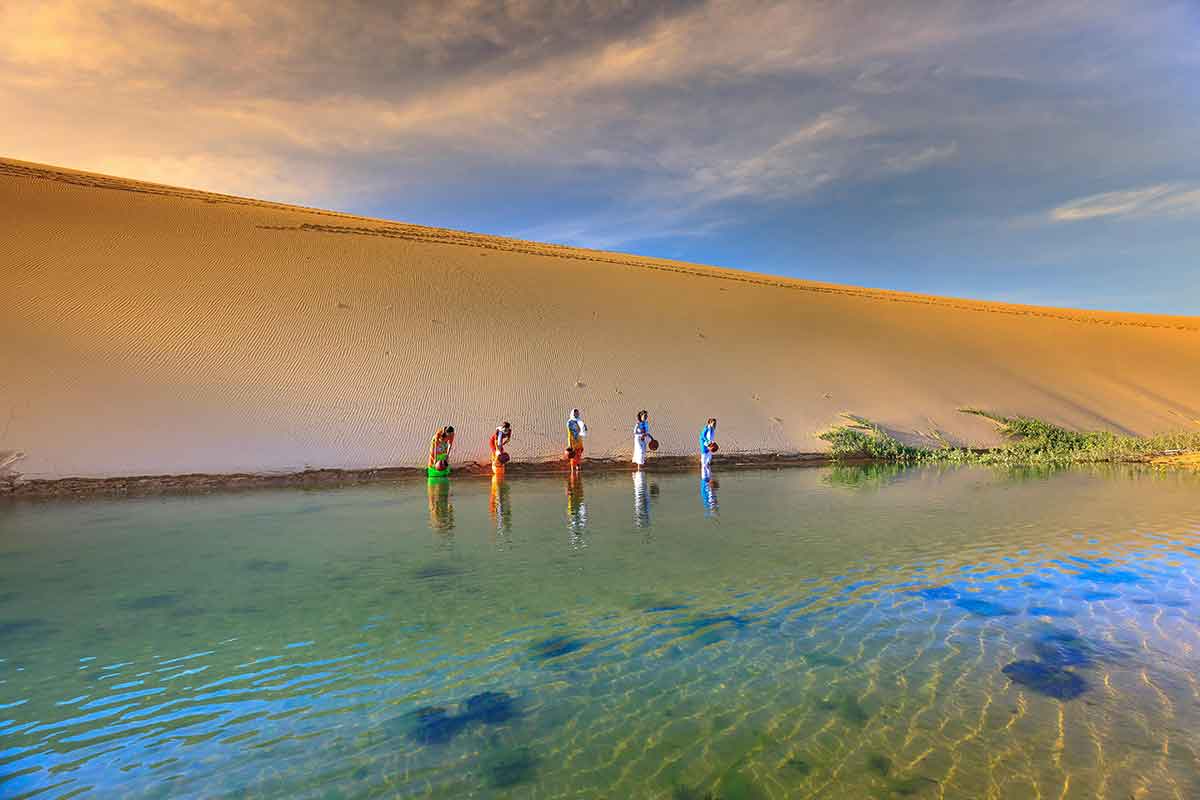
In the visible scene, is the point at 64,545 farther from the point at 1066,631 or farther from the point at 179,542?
the point at 1066,631

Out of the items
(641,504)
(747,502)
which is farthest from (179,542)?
(747,502)

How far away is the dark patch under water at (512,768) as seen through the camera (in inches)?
115

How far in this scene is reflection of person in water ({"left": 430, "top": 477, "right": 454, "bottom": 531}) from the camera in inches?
356

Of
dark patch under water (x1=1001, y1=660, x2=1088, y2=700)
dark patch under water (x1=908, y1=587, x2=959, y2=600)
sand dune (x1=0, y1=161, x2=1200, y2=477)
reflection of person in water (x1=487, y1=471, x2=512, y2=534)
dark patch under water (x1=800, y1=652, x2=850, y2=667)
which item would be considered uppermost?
sand dune (x1=0, y1=161, x2=1200, y2=477)

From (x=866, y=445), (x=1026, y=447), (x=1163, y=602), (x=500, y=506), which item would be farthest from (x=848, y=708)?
(x=1026, y=447)

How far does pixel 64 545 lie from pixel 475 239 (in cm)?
2708

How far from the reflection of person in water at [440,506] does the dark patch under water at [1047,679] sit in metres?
6.34

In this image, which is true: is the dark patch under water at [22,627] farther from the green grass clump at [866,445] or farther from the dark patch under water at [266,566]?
the green grass clump at [866,445]

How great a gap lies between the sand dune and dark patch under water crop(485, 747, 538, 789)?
14.0 m

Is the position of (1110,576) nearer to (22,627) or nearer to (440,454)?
(22,627)

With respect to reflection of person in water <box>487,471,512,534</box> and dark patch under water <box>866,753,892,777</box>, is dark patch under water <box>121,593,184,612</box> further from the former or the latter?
dark patch under water <box>866,753,892,777</box>

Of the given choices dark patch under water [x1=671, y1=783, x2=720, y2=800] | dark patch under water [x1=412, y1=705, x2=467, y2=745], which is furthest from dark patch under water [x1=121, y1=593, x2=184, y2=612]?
dark patch under water [x1=671, y1=783, x2=720, y2=800]

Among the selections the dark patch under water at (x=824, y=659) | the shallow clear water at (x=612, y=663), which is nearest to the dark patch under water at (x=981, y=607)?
the shallow clear water at (x=612, y=663)

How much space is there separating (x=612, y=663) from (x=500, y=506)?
269 inches
